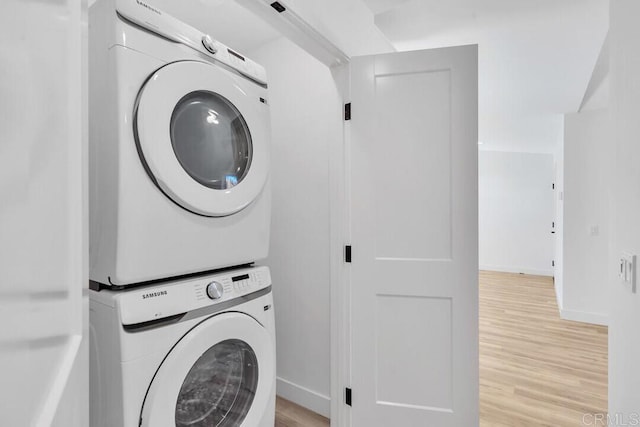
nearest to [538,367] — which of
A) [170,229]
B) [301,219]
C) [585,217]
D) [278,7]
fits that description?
[585,217]

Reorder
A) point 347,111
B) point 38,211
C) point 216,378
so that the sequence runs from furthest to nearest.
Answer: point 347,111, point 216,378, point 38,211

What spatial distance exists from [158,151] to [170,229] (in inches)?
9.2

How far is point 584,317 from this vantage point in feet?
12.4

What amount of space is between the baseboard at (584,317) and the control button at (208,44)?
4.56 metres

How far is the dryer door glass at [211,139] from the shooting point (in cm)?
107

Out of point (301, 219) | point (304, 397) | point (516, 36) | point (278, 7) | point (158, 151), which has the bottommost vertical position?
point (304, 397)

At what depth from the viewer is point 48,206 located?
0.27 m

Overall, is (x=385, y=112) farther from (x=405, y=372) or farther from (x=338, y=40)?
(x=405, y=372)

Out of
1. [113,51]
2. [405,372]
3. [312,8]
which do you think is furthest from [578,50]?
[113,51]

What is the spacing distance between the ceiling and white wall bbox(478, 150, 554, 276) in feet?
12.1

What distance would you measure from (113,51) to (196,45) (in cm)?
29

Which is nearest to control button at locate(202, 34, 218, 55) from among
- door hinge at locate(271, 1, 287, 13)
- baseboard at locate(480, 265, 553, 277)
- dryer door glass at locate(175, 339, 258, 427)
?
door hinge at locate(271, 1, 287, 13)

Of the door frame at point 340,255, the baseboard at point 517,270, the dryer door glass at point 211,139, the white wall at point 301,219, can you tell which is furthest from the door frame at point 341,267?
the baseboard at point 517,270

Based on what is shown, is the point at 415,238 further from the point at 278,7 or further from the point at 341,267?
the point at 278,7
